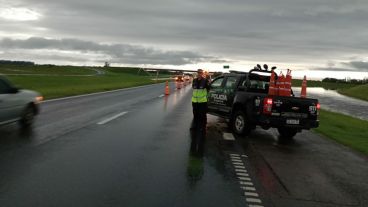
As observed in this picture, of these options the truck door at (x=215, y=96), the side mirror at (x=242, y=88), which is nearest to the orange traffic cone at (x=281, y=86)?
the side mirror at (x=242, y=88)

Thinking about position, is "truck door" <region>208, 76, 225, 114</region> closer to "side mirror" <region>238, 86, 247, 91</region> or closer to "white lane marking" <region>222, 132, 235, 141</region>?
"side mirror" <region>238, 86, 247, 91</region>

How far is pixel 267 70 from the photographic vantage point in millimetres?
14734

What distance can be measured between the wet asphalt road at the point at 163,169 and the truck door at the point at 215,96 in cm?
231

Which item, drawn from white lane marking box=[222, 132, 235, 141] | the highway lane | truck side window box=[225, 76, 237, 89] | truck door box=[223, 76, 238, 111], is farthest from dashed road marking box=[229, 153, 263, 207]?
truck side window box=[225, 76, 237, 89]

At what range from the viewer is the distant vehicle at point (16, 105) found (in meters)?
11.8

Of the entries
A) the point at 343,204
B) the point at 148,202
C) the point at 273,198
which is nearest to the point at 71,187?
the point at 148,202

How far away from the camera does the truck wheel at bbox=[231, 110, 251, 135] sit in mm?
12945

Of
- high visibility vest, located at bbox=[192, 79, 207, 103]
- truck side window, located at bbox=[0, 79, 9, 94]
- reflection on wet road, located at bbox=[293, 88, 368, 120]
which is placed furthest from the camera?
reflection on wet road, located at bbox=[293, 88, 368, 120]

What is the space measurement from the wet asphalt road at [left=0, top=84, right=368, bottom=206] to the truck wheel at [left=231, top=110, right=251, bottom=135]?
1.03ft

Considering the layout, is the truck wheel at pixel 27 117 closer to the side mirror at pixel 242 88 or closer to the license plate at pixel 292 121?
the side mirror at pixel 242 88

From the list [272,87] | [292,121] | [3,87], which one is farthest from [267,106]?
[3,87]

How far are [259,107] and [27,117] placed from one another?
636 cm

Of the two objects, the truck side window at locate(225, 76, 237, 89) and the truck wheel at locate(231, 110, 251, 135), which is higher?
the truck side window at locate(225, 76, 237, 89)

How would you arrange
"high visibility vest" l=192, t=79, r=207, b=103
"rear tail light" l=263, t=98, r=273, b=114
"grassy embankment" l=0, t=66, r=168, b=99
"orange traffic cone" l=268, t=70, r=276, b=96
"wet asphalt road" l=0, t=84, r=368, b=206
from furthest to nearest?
"grassy embankment" l=0, t=66, r=168, b=99 → "orange traffic cone" l=268, t=70, r=276, b=96 → "high visibility vest" l=192, t=79, r=207, b=103 → "rear tail light" l=263, t=98, r=273, b=114 → "wet asphalt road" l=0, t=84, r=368, b=206
